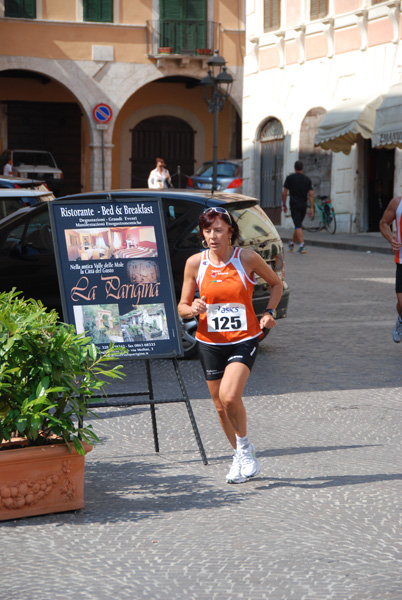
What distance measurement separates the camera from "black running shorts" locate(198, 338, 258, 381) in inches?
244

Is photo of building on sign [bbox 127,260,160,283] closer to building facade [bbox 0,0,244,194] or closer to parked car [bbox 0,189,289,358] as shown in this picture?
parked car [bbox 0,189,289,358]

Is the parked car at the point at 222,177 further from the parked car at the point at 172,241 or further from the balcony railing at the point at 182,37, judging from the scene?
the parked car at the point at 172,241

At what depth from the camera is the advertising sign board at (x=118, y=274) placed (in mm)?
6645

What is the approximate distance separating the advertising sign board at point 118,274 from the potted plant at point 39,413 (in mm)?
1056

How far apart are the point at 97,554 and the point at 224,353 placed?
1.75m

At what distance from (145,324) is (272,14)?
2709cm

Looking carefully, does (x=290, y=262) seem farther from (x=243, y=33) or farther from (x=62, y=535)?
(x=243, y=33)

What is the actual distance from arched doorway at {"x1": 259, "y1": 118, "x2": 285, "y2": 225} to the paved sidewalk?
2.97 meters

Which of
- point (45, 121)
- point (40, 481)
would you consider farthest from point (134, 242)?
point (45, 121)

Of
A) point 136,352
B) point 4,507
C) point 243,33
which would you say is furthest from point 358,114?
point 4,507

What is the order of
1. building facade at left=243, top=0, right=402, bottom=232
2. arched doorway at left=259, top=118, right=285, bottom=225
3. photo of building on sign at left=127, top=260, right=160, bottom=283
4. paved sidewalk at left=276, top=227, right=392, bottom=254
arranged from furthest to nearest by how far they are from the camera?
1. arched doorway at left=259, top=118, right=285, bottom=225
2. building facade at left=243, top=0, right=402, bottom=232
3. paved sidewalk at left=276, top=227, right=392, bottom=254
4. photo of building on sign at left=127, top=260, right=160, bottom=283

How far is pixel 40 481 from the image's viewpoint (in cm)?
541

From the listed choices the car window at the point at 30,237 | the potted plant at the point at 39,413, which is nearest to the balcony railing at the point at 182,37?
the car window at the point at 30,237

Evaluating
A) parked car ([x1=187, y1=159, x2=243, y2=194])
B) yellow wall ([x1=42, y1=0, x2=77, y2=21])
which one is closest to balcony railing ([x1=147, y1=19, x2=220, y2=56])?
yellow wall ([x1=42, y1=0, x2=77, y2=21])
